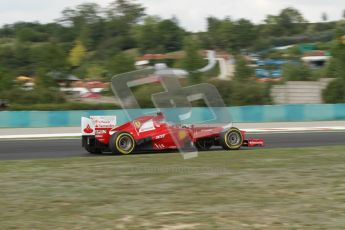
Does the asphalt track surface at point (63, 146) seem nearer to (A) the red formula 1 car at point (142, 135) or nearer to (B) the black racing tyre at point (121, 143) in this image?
(A) the red formula 1 car at point (142, 135)

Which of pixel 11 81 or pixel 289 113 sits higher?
pixel 11 81

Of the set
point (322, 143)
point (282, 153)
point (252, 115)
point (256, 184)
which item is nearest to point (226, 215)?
point (256, 184)

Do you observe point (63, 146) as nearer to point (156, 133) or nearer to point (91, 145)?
point (91, 145)

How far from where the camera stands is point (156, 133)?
1303 cm

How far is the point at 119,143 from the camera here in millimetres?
12859

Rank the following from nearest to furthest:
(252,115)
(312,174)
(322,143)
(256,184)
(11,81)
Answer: (256,184)
(312,174)
(322,143)
(252,115)
(11,81)

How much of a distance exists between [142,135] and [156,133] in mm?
331

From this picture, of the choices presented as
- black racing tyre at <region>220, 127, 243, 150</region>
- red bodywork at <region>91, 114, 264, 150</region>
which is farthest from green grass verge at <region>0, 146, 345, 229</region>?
black racing tyre at <region>220, 127, 243, 150</region>

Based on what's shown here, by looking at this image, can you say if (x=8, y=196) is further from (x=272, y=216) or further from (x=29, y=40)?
(x=29, y=40)

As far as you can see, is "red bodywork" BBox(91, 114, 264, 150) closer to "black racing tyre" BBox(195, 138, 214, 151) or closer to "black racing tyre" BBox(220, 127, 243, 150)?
"black racing tyre" BBox(195, 138, 214, 151)

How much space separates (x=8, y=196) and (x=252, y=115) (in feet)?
70.7

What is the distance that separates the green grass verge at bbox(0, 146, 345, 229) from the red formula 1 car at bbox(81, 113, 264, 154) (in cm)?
159

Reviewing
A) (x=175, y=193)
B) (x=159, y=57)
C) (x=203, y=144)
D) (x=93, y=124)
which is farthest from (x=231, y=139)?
(x=159, y=57)

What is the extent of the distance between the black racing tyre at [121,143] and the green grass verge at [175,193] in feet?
4.97
